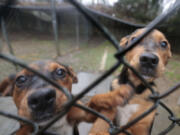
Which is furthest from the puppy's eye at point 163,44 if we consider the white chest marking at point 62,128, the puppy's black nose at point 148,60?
the white chest marking at point 62,128

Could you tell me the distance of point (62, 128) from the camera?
78.4 inches

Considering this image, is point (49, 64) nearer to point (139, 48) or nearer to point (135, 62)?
point (135, 62)

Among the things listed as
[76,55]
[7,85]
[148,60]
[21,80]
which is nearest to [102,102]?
[148,60]

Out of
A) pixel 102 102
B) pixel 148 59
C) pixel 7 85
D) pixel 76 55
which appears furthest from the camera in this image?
pixel 76 55

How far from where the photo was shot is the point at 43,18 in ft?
33.4

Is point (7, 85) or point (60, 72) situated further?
point (7, 85)

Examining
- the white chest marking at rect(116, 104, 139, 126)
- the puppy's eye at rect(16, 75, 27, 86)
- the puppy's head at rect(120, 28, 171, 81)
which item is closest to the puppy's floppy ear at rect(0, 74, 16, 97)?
the puppy's eye at rect(16, 75, 27, 86)

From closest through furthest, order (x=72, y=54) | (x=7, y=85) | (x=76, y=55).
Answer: (x=7, y=85) < (x=76, y=55) < (x=72, y=54)

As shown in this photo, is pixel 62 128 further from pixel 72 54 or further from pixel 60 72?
pixel 72 54

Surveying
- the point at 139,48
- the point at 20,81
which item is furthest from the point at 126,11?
the point at 20,81

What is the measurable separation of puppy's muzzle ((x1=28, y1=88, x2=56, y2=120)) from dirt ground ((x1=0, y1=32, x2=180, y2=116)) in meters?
3.34

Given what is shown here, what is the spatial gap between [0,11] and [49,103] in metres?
1.02

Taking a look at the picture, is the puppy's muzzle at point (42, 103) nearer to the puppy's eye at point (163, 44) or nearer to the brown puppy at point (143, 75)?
the brown puppy at point (143, 75)

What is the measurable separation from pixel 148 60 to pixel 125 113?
2.61 ft
